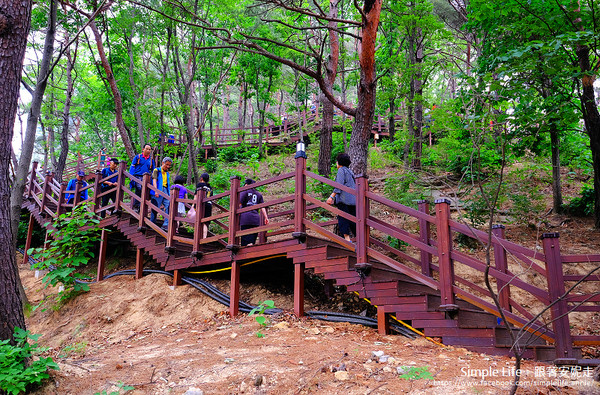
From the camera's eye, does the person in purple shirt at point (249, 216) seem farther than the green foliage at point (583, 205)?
No

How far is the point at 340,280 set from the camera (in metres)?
5.86

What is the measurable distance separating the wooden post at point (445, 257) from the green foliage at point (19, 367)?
4.35 m

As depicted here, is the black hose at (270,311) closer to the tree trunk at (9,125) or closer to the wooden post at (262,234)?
the wooden post at (262,234)

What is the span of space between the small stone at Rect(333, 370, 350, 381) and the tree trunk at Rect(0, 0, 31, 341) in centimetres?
348

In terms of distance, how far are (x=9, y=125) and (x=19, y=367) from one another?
269 centimetres

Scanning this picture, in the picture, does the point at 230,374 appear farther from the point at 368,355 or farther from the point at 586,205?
the point at 586,205

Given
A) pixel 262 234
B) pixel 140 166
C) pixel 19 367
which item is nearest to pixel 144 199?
pixel 140 166

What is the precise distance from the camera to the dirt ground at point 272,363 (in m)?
3.58

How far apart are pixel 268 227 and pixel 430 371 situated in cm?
353

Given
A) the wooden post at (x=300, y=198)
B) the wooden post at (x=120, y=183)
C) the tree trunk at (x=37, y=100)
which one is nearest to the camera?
the wooden post at (x=300, y=198)

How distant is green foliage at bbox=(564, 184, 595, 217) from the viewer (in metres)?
10.4

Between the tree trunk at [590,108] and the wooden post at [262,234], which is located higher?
the tree trunk at [590,108]

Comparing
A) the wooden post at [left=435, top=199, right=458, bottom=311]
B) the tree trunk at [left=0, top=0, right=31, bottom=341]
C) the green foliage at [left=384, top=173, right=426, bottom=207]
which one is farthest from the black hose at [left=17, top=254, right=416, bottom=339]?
the green foliage at [left=384, top=173, right=426, bottom=207]

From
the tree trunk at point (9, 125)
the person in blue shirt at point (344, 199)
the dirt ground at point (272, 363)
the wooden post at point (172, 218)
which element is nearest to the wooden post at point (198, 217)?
the wooden post at point (172, 218)
